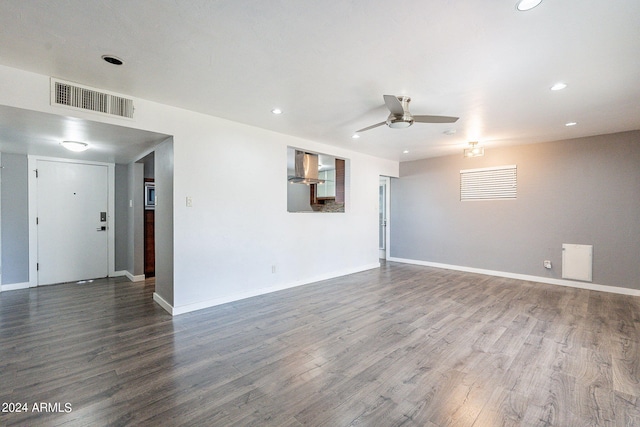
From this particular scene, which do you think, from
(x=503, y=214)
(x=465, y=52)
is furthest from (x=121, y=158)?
(x=503, y=214)

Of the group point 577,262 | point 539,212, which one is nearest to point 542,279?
point 577,262

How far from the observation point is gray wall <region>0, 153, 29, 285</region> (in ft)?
14.8

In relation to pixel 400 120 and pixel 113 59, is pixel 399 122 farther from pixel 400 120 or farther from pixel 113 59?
pixel 113 59

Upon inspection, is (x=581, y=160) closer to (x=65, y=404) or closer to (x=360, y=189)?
(x=360, y=189)

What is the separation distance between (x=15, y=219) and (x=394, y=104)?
6.22 metres

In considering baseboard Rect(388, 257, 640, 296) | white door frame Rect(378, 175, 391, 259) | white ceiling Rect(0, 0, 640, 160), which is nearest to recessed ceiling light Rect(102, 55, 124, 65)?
white ceiling Rect(0, 0, 640, 160)

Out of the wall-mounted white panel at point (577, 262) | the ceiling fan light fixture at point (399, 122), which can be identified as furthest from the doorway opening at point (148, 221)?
the wall-mounted white panel at point (577, 262)

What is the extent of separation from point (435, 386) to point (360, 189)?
4.39 meters

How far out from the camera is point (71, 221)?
5098 mm

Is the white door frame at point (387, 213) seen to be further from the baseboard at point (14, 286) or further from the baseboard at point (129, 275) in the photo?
the baseboard at point (14, 286)

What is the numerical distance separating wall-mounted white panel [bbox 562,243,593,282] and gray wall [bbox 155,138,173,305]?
6.44 meters

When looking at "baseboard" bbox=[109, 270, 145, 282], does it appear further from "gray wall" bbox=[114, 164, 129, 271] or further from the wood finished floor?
the wood finished floor

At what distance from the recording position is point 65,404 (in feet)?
6.11

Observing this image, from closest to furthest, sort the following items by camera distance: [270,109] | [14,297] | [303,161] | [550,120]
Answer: [270,109]
[550,120]
[14,297]
[303,161]
